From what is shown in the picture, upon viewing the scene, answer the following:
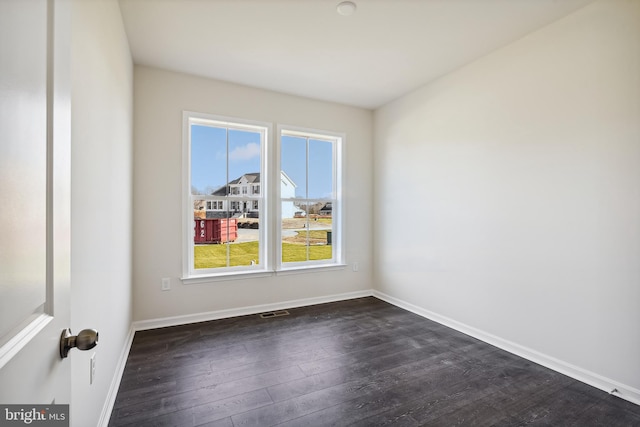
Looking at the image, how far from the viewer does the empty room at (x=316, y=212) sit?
736 mm

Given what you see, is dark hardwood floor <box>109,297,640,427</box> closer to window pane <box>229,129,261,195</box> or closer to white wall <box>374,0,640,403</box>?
white wall <box>374,0,640,403</box>

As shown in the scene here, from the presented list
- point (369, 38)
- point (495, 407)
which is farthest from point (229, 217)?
point (495, 407)

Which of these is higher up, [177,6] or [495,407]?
[177,6]

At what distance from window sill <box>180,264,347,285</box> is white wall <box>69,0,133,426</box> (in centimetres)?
85

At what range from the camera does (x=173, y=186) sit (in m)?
3.31

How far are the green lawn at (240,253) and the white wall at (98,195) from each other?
3.29 feet

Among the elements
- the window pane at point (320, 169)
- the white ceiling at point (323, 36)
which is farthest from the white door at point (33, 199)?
the window pane at point (320, 169)

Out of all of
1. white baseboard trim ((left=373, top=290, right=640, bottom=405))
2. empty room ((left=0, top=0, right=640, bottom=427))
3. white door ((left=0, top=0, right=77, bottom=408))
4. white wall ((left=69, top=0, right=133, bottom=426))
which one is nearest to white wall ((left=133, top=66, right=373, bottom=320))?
empty room ((left=0, top=0, right=640, bottom=427))

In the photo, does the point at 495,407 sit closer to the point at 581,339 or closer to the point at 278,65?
the point at 581,339

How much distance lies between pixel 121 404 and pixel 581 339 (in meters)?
3.27

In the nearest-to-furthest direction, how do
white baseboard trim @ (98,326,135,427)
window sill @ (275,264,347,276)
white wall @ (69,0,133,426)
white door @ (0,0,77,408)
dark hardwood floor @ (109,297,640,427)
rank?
1. white door @ (0,0,77,408)
2. white wall @ (69,0,133,426)
3. white baseboard trim @ (98,326,135,427)
4. dark hardwood floor @ (109,297,640,427)
5. window sill @ (275,264,347,276)

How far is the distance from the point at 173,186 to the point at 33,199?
295 centimetres

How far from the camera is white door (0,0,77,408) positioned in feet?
1.58

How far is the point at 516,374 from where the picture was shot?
2348 mm
